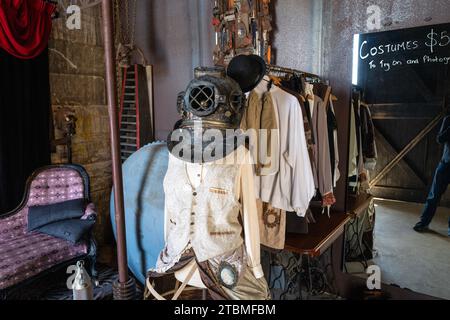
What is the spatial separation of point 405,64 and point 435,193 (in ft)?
3.05

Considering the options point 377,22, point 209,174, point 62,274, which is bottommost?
point 62,274

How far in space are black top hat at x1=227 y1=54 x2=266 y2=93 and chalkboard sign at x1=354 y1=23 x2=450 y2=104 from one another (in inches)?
45.0

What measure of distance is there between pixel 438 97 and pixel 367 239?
47.4 inches

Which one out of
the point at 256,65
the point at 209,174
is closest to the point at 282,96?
the point at 256,65

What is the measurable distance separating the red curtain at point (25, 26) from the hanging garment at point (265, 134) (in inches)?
90.2

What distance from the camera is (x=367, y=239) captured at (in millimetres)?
2736

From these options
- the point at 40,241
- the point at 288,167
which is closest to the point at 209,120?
the point at 288,167

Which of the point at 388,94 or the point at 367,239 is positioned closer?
the point at 388,94

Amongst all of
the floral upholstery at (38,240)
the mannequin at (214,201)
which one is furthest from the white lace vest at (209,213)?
the floral upholstery at (38,240)

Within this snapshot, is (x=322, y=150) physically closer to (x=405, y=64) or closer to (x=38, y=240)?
(x=405, y=64)

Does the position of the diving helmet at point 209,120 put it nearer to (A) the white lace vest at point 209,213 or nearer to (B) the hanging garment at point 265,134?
(A) the white lace vest at point 209,213

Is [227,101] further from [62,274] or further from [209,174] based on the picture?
[62,274]

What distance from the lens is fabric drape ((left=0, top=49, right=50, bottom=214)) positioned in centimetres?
309

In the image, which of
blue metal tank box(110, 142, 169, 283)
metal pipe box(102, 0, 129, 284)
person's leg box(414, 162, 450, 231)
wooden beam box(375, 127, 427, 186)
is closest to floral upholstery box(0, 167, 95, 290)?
blue metal tank box(110, 142, 169, 283)
